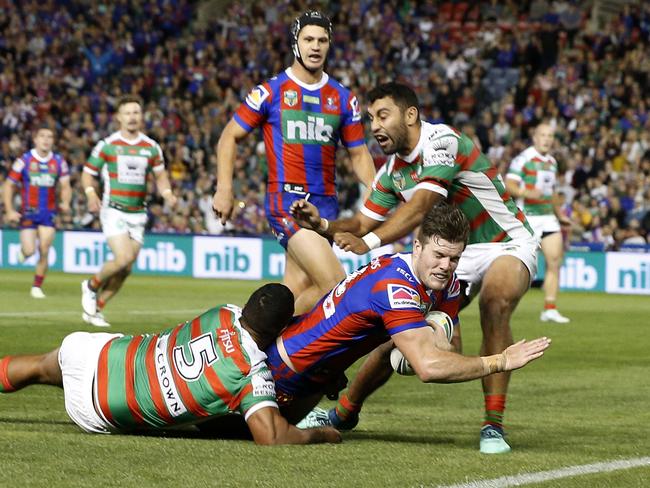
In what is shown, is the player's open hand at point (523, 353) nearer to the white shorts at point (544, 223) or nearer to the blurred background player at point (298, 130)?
the blurred background player at point (298, 130)

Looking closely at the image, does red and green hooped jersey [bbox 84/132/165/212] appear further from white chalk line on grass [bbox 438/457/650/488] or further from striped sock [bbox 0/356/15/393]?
white chalk line on grass [bbox 438/457/650/488]

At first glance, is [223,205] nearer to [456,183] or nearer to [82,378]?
[456,183]

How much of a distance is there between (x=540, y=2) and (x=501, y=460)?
27.4 m

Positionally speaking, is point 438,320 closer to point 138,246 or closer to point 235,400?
point 235,400

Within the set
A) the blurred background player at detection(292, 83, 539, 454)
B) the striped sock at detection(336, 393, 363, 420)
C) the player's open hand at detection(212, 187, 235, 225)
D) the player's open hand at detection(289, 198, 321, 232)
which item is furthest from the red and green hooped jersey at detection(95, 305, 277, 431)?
the player's open hand at detection(212, 187, 235, 225)

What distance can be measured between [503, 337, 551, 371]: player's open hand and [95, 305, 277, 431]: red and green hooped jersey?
1.35m

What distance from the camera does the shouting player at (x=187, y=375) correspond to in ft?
22.6

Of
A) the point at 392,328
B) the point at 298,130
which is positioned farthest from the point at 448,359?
the point at 298,130

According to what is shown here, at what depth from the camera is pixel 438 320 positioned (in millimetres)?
6852

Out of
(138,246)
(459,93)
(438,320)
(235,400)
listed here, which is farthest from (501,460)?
(459,93)

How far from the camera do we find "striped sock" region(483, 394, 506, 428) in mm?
7230

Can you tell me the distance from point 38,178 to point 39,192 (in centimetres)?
29

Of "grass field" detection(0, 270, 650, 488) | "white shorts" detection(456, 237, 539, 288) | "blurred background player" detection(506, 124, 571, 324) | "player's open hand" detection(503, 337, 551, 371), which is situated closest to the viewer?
"grass field" detection(0, 270, 650, 488)

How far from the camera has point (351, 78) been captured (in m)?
31.4
